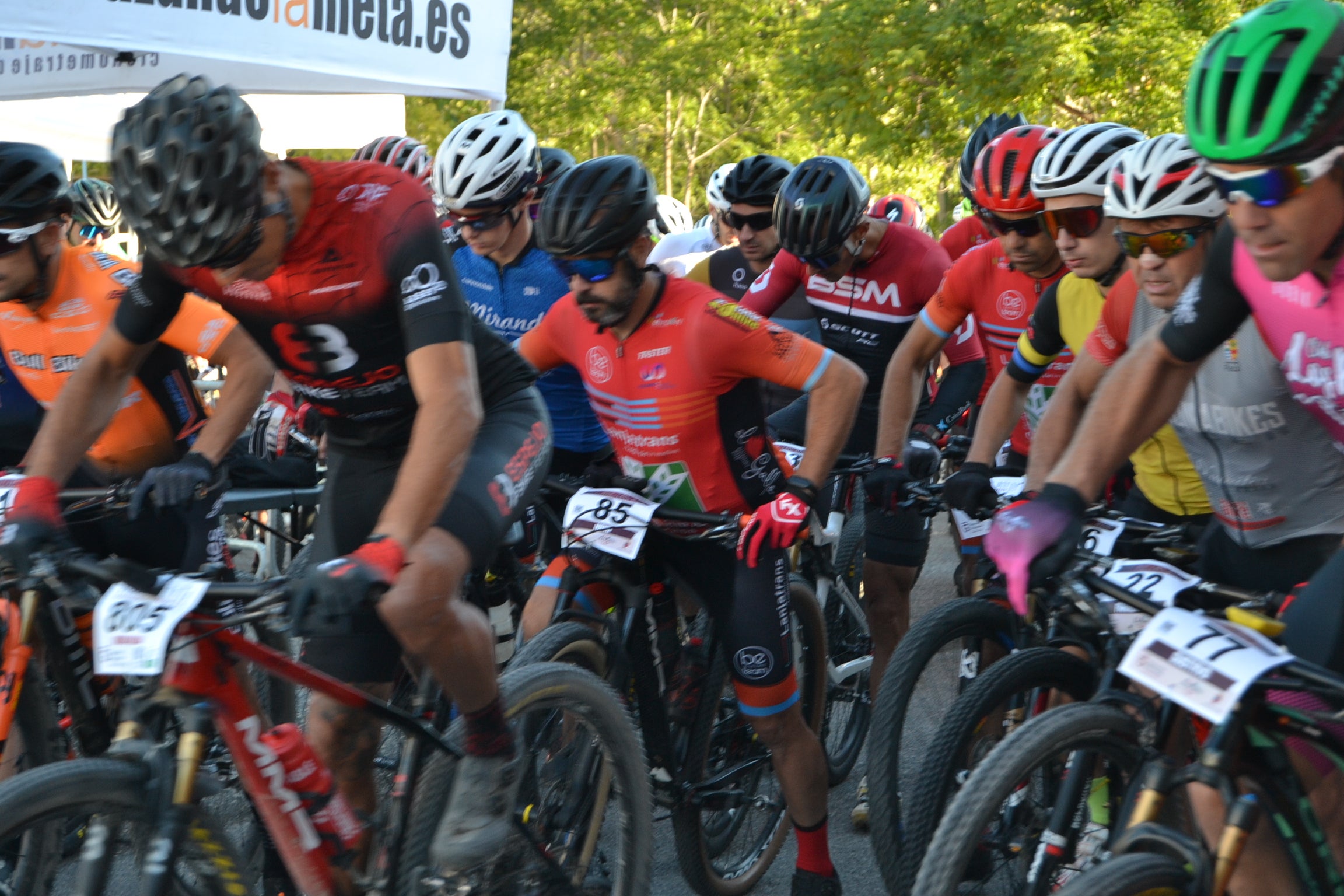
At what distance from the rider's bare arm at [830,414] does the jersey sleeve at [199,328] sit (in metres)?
1.80

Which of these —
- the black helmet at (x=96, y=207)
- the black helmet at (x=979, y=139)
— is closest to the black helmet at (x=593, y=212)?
the black helmet at (x=979, y=139)

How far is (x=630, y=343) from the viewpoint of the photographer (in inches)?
162

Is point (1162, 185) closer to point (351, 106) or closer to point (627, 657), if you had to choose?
point (627, 657)

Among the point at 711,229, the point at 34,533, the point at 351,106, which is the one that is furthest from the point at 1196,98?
the point at 351,106

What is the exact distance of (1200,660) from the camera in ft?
7.42

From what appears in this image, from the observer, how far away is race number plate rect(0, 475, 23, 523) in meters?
3.73

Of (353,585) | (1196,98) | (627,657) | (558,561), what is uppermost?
(1196,98)

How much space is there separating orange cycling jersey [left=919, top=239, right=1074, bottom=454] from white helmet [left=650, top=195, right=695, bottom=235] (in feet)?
19.2

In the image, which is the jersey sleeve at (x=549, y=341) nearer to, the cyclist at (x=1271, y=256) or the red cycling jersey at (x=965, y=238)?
the cyclist at (x=1271, y=256)

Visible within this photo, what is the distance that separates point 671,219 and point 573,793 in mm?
8860

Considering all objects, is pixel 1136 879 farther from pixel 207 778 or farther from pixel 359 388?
pixel 359 388

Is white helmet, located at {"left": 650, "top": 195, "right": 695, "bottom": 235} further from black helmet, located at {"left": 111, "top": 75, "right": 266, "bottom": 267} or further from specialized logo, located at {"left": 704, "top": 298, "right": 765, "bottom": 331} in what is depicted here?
black helmet, located at {"left": 111, "top": 75, "right": 266, "bottom": 267}

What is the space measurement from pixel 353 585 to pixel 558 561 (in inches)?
63.3

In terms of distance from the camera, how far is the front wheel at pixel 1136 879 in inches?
87.2
